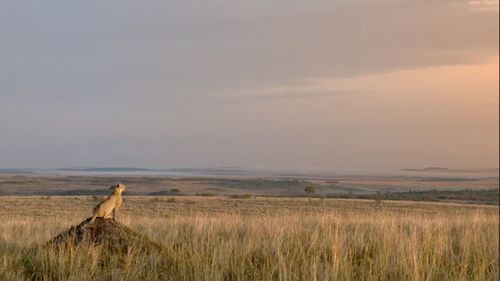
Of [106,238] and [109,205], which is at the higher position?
[109,205]

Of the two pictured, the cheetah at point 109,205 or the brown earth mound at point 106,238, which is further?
the cheetah at point 109,205

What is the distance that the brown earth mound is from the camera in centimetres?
755

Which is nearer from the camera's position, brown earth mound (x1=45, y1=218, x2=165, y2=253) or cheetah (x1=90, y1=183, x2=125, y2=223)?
brown earth mound (x1=45, y1=218, x2=165, y2=253)

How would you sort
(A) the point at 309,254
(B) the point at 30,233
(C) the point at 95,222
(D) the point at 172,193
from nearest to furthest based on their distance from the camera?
(A) the point at 309,254, (C) the point at 95,222, (B) the point at 30,233, (D) the point at 172,193

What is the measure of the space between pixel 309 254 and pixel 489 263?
1.90 m

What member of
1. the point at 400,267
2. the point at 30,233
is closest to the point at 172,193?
the point at 30,233

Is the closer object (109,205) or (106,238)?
(106,238)

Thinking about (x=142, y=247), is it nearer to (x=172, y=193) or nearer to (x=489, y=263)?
(x=489, y=263)

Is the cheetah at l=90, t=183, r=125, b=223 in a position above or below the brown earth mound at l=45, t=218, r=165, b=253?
above

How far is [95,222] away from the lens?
811cm

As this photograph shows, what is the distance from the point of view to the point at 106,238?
7793 mm

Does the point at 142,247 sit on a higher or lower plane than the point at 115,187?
lower

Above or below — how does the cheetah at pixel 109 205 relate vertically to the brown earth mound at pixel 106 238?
above

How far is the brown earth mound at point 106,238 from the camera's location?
7.55 meters
